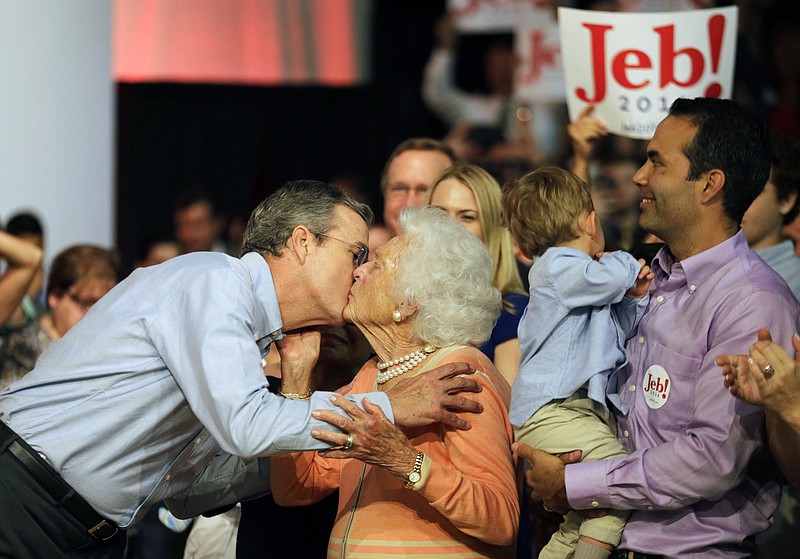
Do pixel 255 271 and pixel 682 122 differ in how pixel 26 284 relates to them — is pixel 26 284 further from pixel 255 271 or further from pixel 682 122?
pixel 682 122

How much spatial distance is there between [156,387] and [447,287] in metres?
0.84

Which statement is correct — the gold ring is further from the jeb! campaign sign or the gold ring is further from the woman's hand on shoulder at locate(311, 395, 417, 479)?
the jeb! campaign sign

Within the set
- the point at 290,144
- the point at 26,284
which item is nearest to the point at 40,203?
the point at 290,144

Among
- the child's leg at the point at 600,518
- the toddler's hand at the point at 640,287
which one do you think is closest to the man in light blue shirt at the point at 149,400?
the child's leg at the point at 600,518

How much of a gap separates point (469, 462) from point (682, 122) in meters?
1.08

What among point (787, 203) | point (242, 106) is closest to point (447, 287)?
point (787, 203)

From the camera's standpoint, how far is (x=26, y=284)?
4473 mm

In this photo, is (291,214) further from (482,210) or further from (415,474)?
(482,210)

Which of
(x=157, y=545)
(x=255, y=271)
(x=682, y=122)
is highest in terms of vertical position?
(x=682, y=122)

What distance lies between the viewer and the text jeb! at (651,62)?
4.13 meters

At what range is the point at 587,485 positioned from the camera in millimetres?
2875

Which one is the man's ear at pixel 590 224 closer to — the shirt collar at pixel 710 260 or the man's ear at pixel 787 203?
the shirt collar at pixel 710 260

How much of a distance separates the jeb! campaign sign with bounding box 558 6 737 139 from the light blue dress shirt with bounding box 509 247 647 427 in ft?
4.10

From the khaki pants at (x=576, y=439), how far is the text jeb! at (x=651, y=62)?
160 centimetres
